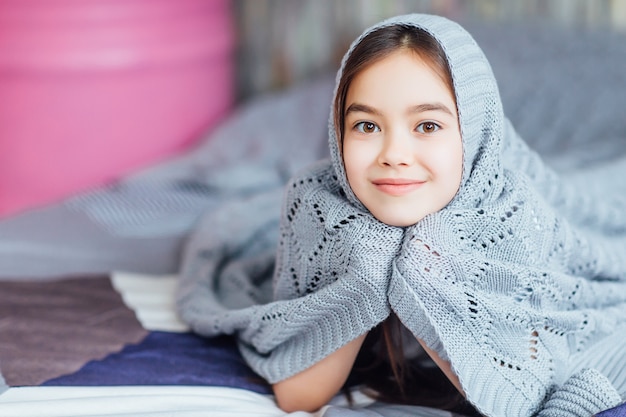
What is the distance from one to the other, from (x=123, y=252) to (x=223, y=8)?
0.97 metres

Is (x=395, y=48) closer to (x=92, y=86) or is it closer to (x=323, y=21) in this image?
(x=92, y=86)

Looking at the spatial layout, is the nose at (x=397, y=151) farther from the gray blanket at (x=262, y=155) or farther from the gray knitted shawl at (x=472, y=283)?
the gray blanket at (x=262, y=155)

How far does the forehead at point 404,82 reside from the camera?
3.20 ft

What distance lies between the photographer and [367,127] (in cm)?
101

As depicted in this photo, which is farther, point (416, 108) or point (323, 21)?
point (323, 21)

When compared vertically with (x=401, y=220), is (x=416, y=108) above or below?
above

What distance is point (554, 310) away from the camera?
43.2 inches

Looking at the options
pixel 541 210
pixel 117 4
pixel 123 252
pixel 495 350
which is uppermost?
pixel 117 4

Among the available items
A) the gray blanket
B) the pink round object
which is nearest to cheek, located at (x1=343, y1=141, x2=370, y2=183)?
the gray blanket

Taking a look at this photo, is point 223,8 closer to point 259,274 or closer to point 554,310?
point 259,274

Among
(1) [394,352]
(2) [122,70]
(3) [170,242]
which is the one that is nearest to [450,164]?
(1) [394,352]

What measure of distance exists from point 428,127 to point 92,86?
1370 mm

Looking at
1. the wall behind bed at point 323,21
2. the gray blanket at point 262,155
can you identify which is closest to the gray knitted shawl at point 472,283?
the gray blanket at point 262,155

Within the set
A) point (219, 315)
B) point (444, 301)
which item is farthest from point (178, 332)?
point (444, 301)
